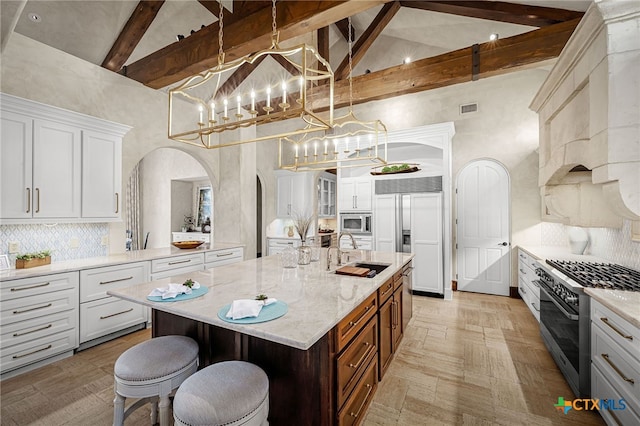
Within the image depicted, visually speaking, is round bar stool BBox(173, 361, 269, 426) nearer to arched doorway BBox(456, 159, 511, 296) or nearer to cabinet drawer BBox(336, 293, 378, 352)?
cabinet drawer BBox(336, 293, 378, 352)

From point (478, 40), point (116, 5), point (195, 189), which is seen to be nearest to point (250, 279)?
point (116, 5)

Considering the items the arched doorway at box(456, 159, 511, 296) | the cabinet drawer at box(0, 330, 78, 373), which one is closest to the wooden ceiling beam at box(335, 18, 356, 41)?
the arched doorway at box(456, 159, 511, 296)

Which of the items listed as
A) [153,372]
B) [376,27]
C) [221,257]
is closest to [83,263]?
[221,257]

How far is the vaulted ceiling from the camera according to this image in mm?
2945

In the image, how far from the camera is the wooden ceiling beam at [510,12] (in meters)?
3.25

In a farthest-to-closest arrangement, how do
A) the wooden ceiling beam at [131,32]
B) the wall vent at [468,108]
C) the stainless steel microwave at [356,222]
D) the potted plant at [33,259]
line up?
the stainless steel microwave at [356,222]
the wall vent at [468,108]
the wooden ceiling beam at [131,32]
the potted plant at [33,259]

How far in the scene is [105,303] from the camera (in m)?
3.00

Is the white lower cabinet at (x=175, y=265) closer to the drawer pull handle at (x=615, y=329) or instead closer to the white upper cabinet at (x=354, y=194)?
the white upper cabinet at (x=354, y=194)

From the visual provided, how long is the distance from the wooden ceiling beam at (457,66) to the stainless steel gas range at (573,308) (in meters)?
2.47

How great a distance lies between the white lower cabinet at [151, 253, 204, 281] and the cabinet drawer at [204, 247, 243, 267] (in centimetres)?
13

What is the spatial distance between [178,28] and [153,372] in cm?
476

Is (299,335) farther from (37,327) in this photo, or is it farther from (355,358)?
(37,327)

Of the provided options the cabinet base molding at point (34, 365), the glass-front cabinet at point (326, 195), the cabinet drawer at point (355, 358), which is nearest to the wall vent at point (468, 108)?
the glass-front cabinet at point (326, 195)

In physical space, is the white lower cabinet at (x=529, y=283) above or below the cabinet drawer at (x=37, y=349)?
above
